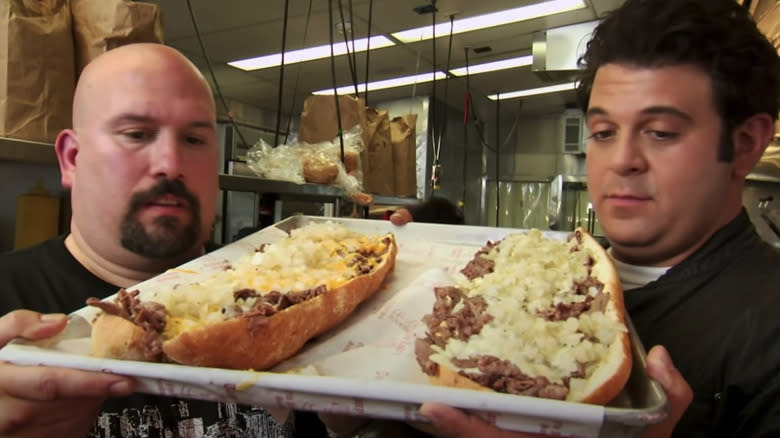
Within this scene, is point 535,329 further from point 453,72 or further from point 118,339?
point 453,72

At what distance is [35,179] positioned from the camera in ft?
7.44

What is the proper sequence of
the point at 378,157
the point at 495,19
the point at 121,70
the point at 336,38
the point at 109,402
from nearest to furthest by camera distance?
the point at 109,402
the point at 121,70
the point at 378,157
the point at 495,19
the point at 336,38

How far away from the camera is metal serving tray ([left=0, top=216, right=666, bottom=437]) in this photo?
29.2 inches

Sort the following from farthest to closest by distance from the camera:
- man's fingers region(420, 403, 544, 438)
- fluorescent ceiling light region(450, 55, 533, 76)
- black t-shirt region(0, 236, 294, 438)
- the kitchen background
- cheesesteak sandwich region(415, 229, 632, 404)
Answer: fluorescent ceiling light region(450, 55, 533, 76) → the kitchen background → black t-shirt region(0, 236, 294, 438) → cheesesteak sandwich region(415, 229, 632, 404) → man's fingers region(420, 403, 544, 438)

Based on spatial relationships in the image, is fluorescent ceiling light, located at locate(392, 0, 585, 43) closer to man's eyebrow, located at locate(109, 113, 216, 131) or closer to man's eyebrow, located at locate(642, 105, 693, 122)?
man's eyebrow, located at locate(642, 105, 693, 122)

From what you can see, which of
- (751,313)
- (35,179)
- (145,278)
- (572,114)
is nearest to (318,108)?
(35,179)

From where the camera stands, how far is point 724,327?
51.0 inches

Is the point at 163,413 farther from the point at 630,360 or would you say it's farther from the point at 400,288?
the point at 630,360

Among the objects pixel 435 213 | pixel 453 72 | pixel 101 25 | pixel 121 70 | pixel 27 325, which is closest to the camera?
pixel 27 325

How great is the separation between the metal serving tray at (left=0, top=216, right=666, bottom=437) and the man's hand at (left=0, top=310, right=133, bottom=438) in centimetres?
2

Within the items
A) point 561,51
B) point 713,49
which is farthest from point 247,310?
point 561,51

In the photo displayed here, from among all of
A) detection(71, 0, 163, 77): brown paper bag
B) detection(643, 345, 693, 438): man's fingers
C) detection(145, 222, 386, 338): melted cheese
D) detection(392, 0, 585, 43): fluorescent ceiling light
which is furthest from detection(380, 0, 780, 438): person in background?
detection(392, 0, 585, 43): fluorescent ceiling light

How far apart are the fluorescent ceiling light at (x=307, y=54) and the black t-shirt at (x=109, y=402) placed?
15.2ft

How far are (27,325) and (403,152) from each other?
3130 millimetres
